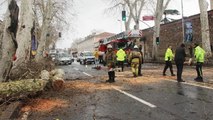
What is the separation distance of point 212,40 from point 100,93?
24.6 metres

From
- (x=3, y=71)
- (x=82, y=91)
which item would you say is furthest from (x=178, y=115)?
(x=3, y=71)

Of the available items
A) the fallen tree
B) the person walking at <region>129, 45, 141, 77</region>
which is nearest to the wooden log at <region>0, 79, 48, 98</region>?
the fallen tree

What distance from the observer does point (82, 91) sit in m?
13.8

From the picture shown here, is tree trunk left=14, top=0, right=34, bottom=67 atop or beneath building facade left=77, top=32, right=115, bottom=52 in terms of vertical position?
beneath

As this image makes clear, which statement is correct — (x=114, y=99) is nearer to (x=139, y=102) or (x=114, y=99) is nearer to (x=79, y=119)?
(x=139, y=102)

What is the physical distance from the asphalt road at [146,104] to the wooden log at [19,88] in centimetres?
148

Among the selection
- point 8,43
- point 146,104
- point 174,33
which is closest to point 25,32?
point 8,43

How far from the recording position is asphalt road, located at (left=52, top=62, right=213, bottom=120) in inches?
337

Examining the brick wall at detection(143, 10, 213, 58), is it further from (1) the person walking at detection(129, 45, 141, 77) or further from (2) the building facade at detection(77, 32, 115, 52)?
(2) the building facade at detection(77, 32, 115, 52)

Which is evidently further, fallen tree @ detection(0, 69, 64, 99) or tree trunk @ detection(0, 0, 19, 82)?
tree trunk @ detection(0, 0, 19, 82)

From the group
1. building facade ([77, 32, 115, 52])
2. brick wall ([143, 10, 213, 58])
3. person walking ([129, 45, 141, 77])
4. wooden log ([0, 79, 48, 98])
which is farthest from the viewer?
building facade ([77, 32, 115, 52])

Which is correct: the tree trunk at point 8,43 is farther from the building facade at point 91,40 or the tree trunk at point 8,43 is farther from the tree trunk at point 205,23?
the building facade at point 91,40

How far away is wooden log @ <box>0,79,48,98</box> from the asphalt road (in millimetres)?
1478

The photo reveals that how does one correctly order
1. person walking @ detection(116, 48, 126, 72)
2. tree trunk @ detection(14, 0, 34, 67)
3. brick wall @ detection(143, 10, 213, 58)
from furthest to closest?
brick wall @ detection(143, 10, 213, 58)
person walking @ detection(116, 48, 126, 72)
tree trunk @ detection(14, 0, 34, 67)
